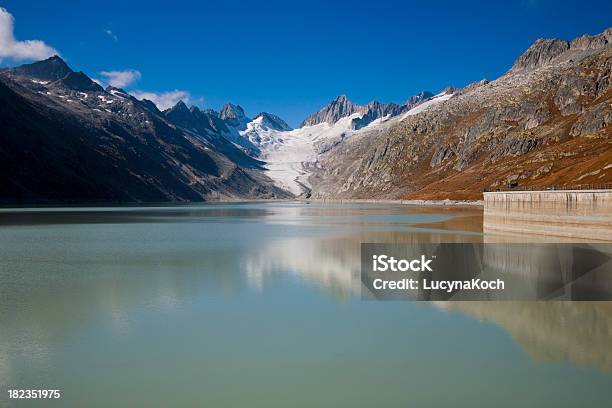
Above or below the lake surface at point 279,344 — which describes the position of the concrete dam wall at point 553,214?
above

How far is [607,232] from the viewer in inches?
2014

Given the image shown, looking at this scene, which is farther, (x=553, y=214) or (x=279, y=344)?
(x=553, y=214)

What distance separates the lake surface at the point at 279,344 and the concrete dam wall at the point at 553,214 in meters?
27.7

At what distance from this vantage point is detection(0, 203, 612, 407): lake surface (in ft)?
55.4

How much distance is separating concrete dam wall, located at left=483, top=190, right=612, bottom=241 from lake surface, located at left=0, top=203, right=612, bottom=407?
90.9 feet

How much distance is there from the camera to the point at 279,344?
22344mm

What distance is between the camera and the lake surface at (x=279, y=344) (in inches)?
665

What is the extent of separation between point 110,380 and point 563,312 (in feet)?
72.9

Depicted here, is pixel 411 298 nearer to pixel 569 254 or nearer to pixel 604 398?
pixel 604 398

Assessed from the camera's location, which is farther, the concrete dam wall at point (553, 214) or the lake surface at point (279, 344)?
the concrete dam wall at point (553, 214)

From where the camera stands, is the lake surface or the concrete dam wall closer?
the lake surface

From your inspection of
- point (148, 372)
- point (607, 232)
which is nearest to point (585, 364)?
point (148, 372)

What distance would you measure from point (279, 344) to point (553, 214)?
4830cm

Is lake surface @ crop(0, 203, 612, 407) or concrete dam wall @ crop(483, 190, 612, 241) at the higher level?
concrete dam wall @ crop(483, 190, 612, 241)
